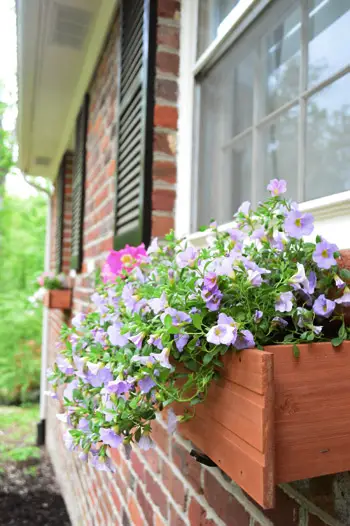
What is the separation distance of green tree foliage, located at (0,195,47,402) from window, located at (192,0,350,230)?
15.8 ft

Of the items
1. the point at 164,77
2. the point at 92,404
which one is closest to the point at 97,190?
the point at 164,77

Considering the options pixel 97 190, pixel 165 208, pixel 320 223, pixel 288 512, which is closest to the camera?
pixel 288 512

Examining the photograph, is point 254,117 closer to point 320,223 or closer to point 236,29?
point 236,29

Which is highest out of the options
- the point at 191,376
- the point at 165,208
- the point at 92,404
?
the point at 165,208

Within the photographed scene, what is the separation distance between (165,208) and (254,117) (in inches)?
19.5

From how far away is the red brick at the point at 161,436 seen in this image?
4.49 ft

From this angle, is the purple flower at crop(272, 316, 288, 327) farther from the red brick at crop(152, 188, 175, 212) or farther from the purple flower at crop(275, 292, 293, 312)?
the red brick at crop(152, 188, 175, 212)

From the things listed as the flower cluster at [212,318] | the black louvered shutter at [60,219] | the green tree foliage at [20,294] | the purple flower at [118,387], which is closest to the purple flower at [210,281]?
the flower cluster at [212,318]

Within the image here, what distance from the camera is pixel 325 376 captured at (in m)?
0.63

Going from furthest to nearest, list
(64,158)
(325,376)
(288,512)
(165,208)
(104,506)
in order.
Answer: (64,158)
(104,506)
(165,208)
(288,512)
(325,376)

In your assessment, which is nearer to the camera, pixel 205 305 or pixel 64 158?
pixel 205 305

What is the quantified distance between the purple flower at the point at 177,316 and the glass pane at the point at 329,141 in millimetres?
444

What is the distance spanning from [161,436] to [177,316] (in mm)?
849

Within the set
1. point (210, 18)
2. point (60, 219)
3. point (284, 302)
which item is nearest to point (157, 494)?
point (284, 302)
